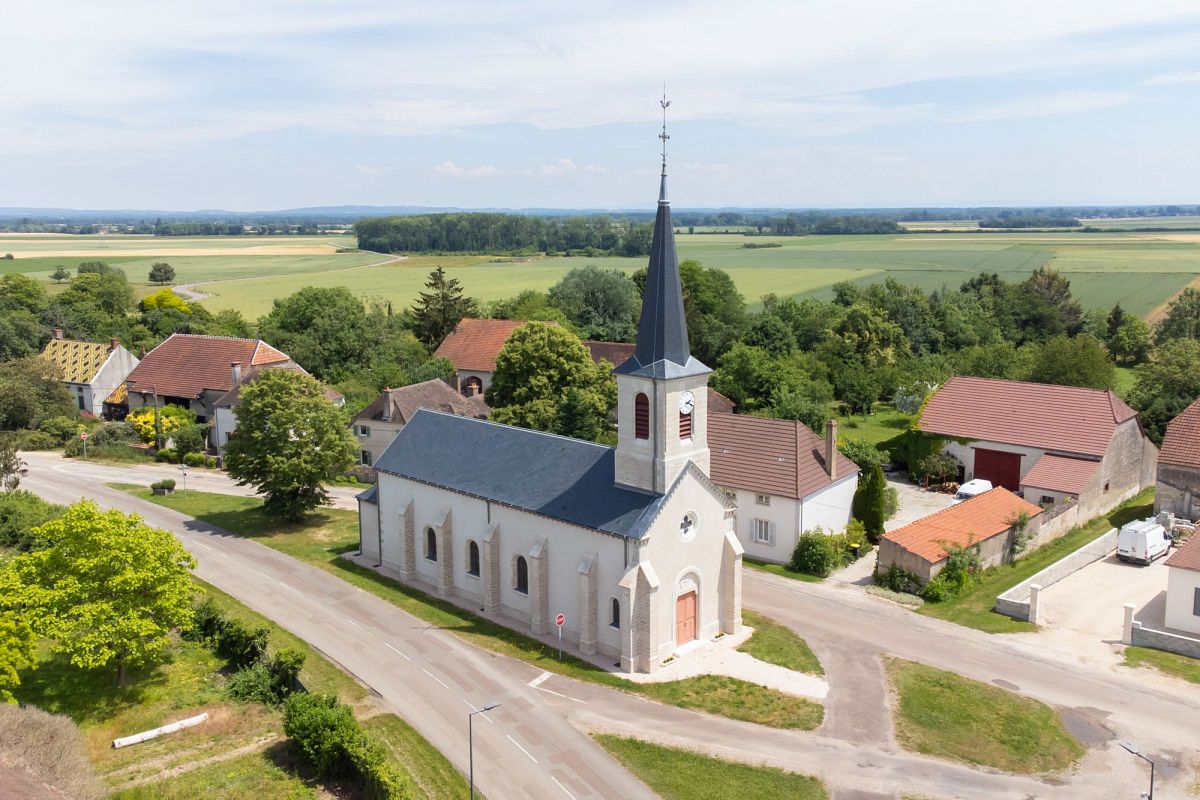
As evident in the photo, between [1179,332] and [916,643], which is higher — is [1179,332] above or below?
above

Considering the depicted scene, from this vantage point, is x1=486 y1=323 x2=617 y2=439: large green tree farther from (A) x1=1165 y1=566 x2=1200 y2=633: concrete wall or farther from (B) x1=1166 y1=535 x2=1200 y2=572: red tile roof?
(A) x1=1165 y1=566 x2=1200 y2=633: concrete wall

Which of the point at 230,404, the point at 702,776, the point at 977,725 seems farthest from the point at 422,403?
the point at 977,725

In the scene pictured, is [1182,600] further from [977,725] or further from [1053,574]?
[977,725]

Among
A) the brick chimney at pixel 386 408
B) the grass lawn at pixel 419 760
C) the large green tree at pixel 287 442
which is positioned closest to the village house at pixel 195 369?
the brick chimney at pixel 386 408

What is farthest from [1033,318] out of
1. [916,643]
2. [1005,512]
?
[916,643]

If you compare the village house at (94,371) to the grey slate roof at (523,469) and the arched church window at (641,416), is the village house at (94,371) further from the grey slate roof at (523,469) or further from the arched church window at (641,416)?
the arched church window at (641,416)

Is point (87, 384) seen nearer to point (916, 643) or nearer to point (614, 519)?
point (614, 519)

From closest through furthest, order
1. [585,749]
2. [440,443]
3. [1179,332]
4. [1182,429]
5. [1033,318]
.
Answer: [585,749], [440,443], [1182,429], [1179,332], [1033,318]

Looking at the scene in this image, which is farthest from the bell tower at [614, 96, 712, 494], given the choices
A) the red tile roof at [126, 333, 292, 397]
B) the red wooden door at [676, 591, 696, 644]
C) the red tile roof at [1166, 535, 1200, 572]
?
the red tile roof at [126, 333, 292, 397]
